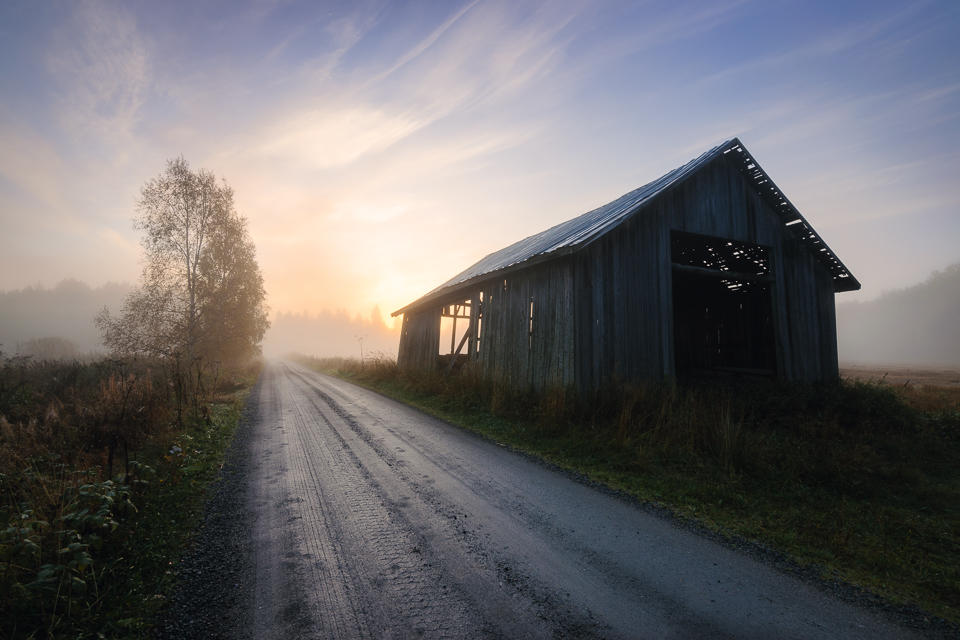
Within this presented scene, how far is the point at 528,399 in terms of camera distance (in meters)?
9.14

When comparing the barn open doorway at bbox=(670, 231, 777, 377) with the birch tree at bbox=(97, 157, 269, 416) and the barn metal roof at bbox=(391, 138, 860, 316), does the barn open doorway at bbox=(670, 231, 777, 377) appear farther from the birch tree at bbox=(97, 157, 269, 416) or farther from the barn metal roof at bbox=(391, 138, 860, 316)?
the birch tree at bbox=(97, 157, 269, 416)

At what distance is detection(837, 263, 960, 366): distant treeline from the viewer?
246 ft

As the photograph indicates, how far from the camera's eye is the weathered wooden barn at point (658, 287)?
899 cm

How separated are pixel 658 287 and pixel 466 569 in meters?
8.56

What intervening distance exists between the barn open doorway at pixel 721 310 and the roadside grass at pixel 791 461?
4341 millimetres

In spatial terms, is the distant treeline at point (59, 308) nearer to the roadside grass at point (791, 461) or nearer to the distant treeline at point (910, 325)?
the roadside grass at point (791, 461)

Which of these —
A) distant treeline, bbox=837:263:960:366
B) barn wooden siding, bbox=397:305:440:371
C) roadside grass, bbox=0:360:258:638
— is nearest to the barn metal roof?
barn wooden siding, bbox=397:305:440:371

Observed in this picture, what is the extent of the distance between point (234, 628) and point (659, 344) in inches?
366

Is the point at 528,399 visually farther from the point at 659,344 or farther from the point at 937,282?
the point at 937,282

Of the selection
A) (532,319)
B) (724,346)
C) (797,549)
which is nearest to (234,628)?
(797,549)

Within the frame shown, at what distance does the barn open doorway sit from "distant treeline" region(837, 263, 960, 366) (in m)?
80.3

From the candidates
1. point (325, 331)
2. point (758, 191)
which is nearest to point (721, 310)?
point (758, 191)

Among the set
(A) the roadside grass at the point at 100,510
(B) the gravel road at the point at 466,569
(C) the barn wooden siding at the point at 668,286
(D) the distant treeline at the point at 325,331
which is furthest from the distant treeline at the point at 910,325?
(D) the distant treeline at the point at 325,331

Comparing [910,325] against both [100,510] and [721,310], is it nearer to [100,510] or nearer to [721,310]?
[721,310]
